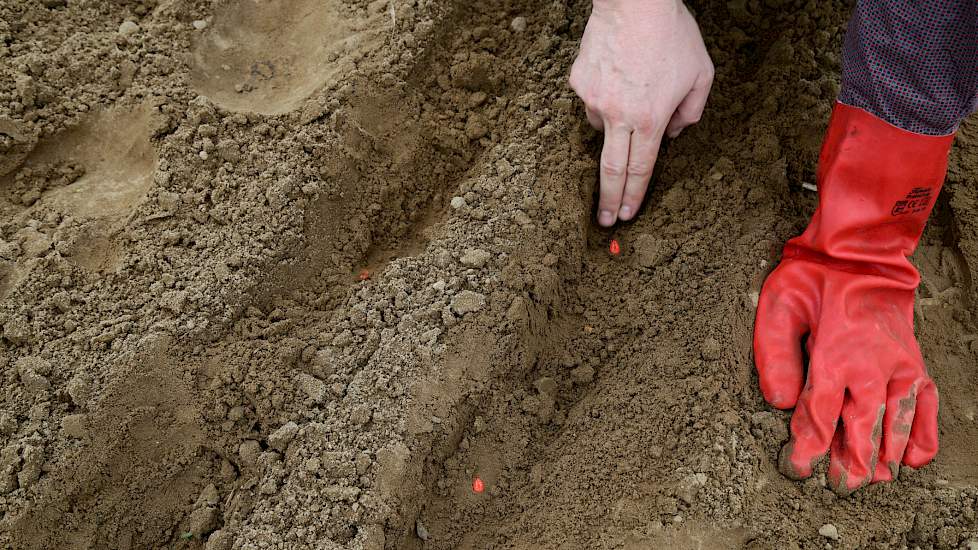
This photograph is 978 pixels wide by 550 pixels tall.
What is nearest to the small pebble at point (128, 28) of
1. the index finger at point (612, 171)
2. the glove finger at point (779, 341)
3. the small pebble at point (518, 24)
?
the small pebble at point (518, 24)

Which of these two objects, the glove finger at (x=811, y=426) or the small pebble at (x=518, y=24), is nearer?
the glove finger at (x=811, y=426)

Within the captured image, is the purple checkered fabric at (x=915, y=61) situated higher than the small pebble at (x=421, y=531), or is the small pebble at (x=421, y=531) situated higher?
the purple checkered fabric at (x=915, y=61)

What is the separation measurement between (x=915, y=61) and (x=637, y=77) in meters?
0.62

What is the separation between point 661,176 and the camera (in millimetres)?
2135

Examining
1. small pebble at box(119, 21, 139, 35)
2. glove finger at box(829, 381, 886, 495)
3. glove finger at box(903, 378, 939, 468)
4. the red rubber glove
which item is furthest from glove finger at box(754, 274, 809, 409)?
small pebble at box(119, 21, 139, 35)

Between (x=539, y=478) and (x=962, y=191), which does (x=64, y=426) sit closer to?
(x=539, y=478)

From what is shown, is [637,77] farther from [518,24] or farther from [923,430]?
[923,430]

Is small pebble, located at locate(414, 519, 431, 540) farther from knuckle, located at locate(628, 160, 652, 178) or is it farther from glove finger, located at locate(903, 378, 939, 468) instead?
glove finger, located at locate(903, 378, 939, 468)

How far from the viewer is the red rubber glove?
1.75 meters

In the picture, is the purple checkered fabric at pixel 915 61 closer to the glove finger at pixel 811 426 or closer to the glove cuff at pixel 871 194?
the glove cuff at pixel 871 194

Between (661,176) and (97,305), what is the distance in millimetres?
1540

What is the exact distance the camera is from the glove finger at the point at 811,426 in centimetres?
174

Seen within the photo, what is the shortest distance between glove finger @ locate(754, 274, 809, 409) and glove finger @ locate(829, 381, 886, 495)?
13cm

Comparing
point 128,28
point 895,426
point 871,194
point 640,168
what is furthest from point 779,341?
point 128,28
